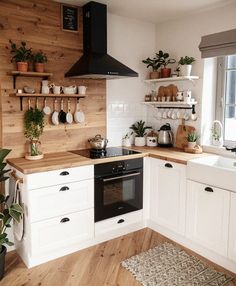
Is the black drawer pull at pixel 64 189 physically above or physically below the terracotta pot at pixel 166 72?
below

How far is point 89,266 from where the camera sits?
98.9 inches

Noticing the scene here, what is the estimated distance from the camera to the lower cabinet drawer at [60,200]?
95.0 inches

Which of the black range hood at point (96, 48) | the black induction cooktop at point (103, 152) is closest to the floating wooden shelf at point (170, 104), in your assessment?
the black range hood at point (96, 48)

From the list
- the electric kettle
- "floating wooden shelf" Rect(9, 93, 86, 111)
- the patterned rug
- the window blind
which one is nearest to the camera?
the patterned rug

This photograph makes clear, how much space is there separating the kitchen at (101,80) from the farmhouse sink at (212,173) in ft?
0.63

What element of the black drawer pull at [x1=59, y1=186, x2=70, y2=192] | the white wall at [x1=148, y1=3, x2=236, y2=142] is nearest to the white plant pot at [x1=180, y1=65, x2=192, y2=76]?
the white wall at [x1=148, y1=3, x2=236, y2=142]

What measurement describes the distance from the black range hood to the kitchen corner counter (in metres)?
0.84

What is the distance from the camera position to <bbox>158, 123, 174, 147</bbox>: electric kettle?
3467mm

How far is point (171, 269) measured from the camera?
2.45m

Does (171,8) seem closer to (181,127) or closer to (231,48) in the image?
(231,48)

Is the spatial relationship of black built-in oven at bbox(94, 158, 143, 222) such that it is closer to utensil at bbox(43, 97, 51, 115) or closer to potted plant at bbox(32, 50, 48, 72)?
utensil at bbox(43, 97, 51, 115)

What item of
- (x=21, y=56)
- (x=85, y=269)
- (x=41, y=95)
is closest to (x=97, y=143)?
(x=41, y=95)

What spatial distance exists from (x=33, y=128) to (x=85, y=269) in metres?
1.35

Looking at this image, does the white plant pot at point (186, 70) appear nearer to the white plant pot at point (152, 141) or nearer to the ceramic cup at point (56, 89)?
the white plant pot at point (152, 141)
